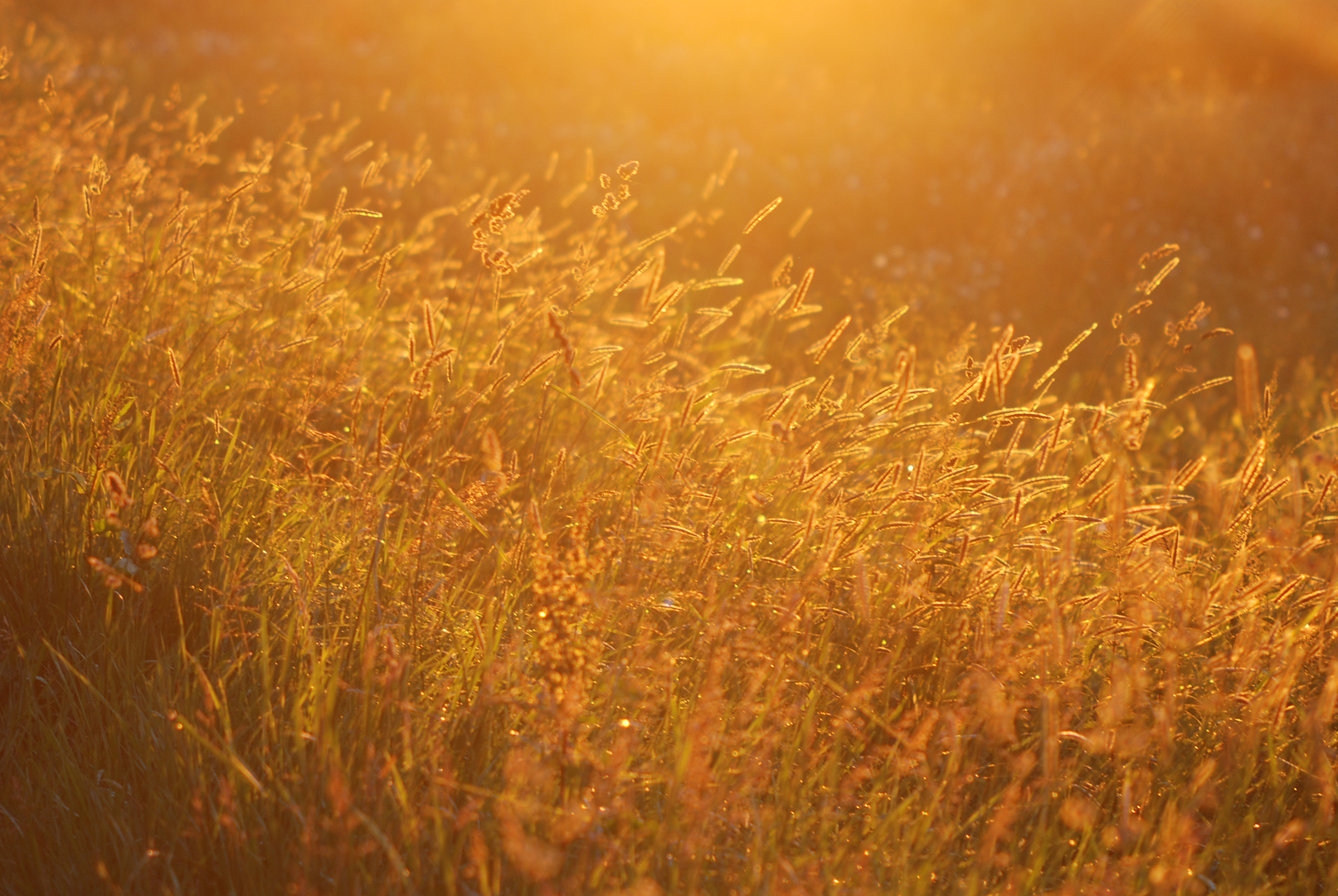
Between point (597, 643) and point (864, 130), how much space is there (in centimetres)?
752

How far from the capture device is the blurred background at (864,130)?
6.55m

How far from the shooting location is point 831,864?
1.66 m

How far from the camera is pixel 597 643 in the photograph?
154cm

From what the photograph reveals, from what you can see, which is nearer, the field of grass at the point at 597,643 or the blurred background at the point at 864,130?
the field of grass at the point at 597,643

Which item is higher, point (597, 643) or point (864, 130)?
point (864, 130)

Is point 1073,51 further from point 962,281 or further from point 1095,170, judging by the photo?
point 962,281

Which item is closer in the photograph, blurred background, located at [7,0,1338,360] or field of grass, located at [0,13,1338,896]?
field of grass, located at [0,13,1338,896]

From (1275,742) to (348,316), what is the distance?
2.85 meters

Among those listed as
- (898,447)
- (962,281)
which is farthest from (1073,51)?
(898,447)

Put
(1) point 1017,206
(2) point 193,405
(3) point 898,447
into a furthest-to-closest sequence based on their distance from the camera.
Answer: (1) point 1017,206 < (3) point 898,447 < (2) point 193,405

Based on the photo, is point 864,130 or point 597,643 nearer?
point 597,643

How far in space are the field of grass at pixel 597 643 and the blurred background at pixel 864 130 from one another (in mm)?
3040

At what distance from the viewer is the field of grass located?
1.57 m

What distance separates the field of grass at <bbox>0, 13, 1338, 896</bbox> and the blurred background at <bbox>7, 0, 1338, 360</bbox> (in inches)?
120
